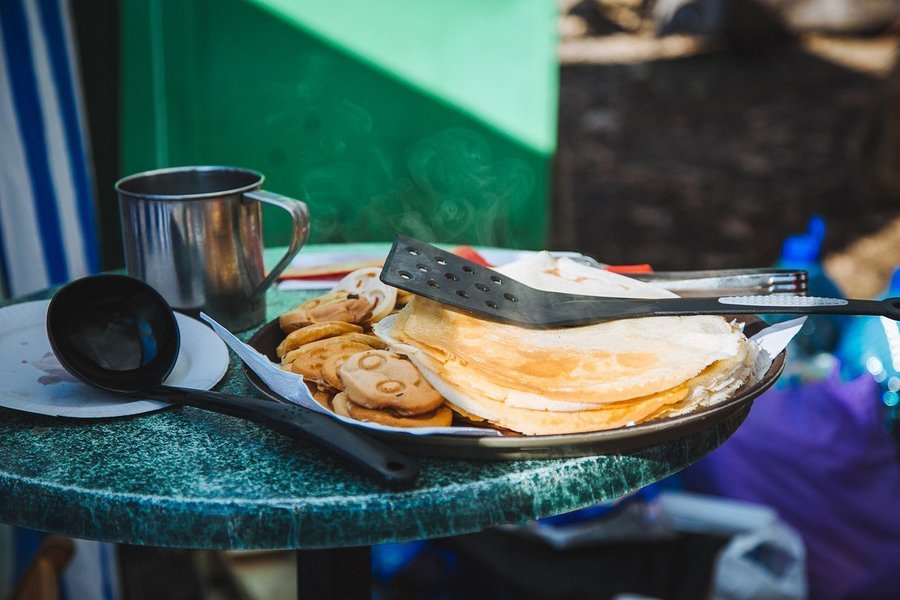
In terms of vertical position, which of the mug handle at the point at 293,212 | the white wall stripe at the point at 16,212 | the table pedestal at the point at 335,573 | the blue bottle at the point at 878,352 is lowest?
the blue bottle at the point at 878,352

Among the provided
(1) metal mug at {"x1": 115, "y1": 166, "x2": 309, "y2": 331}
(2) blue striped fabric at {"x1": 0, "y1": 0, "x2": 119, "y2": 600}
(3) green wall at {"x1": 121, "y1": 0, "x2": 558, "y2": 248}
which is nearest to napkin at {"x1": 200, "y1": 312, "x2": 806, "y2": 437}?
(1) metal mug at {"x1": 115, "y1": 166, "x2": 309, "y2": 331}

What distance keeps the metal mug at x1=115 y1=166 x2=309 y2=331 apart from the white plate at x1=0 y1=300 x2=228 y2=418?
0.19ft

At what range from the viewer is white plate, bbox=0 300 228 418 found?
0.91 metres

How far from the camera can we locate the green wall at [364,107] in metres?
2.93

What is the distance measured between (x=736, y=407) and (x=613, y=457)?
14 cm

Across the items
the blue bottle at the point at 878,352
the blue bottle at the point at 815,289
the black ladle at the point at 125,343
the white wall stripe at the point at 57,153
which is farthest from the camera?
the blue bottle at the point at 815,289

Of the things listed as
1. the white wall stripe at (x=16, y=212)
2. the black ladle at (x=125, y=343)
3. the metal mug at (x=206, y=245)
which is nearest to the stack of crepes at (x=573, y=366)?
the black ladle at (x=125, y=343)

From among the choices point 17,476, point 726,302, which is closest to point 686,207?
point 726,302

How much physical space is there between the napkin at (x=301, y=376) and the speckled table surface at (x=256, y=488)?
0.05m

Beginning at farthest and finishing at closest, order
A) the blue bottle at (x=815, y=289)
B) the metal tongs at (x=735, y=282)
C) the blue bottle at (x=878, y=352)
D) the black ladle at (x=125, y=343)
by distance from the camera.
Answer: the blue bottle at (x=815, y=289), the blue bottle at (x=878, y=352), the metal tongs at (x=735, y=282), the black ladle at (x=125, y=343)

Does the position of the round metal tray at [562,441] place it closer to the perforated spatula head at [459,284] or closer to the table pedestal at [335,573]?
the perforated spatula head at [459,284]

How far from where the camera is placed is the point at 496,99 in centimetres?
333

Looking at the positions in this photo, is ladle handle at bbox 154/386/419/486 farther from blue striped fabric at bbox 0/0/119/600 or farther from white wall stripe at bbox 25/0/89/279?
white wall stripe at bbox 25/0/89/279

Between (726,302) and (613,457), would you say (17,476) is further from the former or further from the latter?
(726,302)
